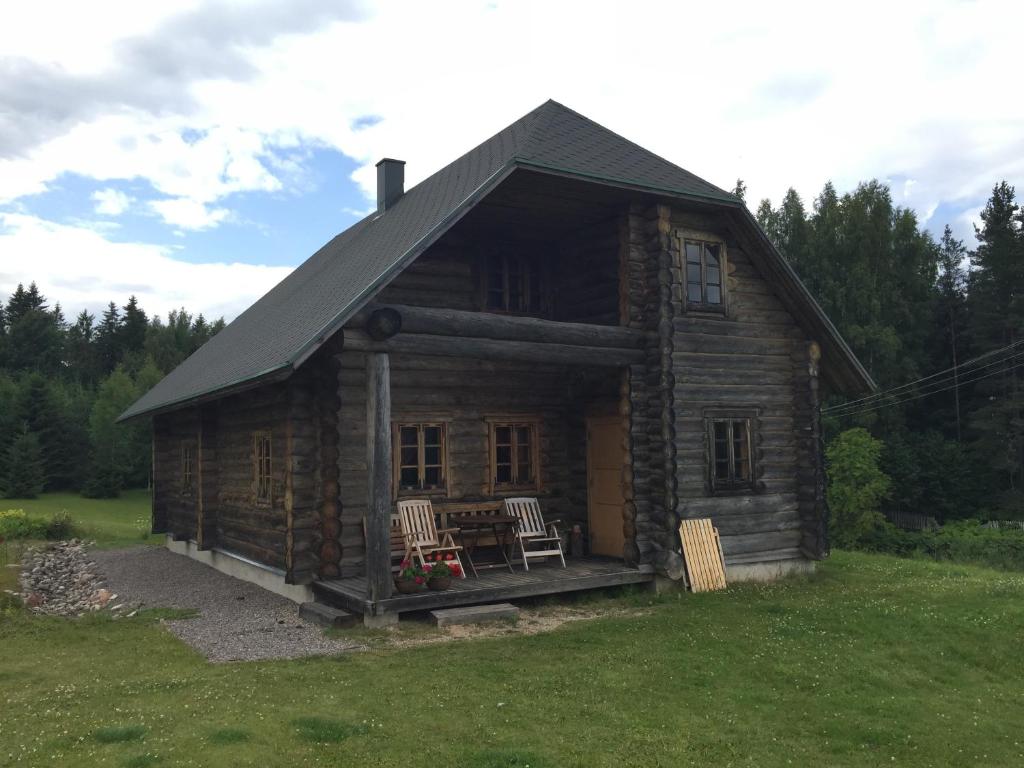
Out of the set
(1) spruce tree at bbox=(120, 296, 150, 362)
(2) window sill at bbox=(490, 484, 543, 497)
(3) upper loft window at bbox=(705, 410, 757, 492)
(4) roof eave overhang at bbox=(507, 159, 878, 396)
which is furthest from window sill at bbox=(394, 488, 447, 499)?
(1) spruce tree at bbox=(120, 296, 150, 362)

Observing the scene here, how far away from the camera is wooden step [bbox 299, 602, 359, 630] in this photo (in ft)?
32.3

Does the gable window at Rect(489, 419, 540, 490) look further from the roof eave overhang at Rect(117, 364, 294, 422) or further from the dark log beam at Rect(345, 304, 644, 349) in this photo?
the roof eave overhang at Rect(117, 364, 294, 422)

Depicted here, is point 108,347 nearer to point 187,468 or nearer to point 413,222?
point 187,468

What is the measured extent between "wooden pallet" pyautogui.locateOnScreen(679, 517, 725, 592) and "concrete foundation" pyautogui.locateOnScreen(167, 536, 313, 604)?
17.9 feet

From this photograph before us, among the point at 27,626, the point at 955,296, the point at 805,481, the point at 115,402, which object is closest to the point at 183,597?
the point at 27,626

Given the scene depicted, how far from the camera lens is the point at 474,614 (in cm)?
1018

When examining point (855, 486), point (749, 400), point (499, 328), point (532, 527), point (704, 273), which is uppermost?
point (704, 273)

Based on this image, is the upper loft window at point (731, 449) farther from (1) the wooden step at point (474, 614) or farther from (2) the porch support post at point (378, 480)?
(2) the porch support post at point (378, 480)

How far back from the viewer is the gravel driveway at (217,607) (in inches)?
356

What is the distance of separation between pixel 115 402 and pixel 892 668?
42.7 m

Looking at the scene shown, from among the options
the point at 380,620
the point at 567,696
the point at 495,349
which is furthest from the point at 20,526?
the point at 567,696

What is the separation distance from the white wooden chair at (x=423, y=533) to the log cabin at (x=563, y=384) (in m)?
0.49

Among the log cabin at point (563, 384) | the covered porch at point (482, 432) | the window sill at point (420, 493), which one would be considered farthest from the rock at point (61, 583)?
the window sill at point (420, 493)

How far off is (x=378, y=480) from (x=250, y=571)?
16.8ft
